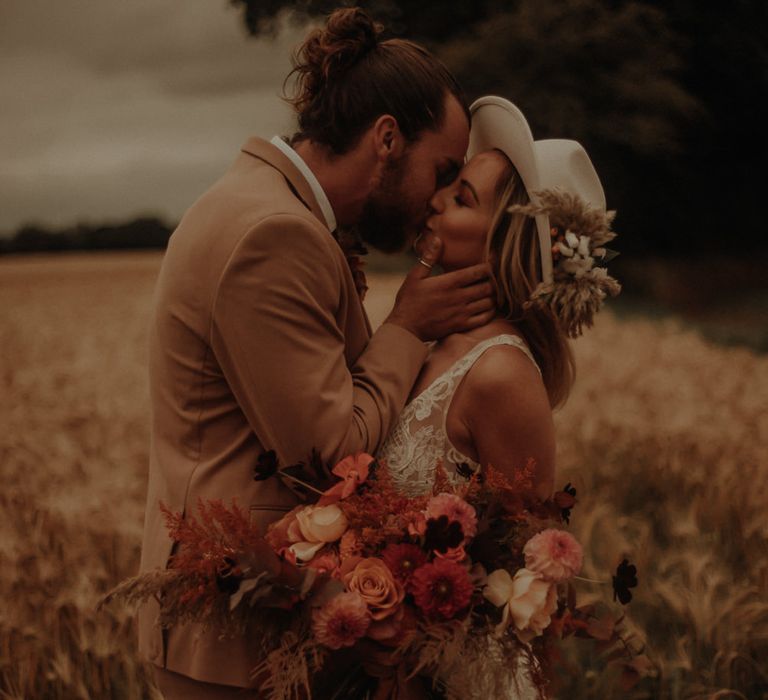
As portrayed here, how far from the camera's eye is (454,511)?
2381 millimetres

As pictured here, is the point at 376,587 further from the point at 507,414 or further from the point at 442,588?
the point at 507,414

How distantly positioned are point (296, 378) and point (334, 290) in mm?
292

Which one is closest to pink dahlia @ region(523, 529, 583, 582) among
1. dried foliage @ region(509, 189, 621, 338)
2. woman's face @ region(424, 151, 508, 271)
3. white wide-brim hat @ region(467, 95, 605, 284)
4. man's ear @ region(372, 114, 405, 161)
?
dried foliage @ region(509, 189, 621, 338)

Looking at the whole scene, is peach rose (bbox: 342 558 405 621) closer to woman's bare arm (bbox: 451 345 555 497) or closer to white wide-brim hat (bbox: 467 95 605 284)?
woman's bare arm (bbox: 451 345 555 497)

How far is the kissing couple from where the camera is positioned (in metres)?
2.50

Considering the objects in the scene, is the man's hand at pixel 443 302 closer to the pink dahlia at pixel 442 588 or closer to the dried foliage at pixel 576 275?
the dried foliage at pixel 576 275

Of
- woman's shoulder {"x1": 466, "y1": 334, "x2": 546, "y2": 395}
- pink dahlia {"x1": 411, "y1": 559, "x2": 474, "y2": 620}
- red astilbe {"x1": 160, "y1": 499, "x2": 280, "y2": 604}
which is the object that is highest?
woman's shoulder {"x1": 466, "y1": 334, "x2": 546, "y2": 395}

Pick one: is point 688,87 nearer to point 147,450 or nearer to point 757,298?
point 757,298

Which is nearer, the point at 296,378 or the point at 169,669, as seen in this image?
the point at 296,378

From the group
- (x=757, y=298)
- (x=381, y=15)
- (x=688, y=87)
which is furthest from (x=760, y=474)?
(x=688, y=87)

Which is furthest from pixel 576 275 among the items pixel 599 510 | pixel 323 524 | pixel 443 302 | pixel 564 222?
pixel 599 510

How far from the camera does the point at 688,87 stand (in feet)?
91.9

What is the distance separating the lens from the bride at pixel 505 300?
285 centimetres

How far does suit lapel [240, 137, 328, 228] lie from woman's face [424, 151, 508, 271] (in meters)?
0.43
